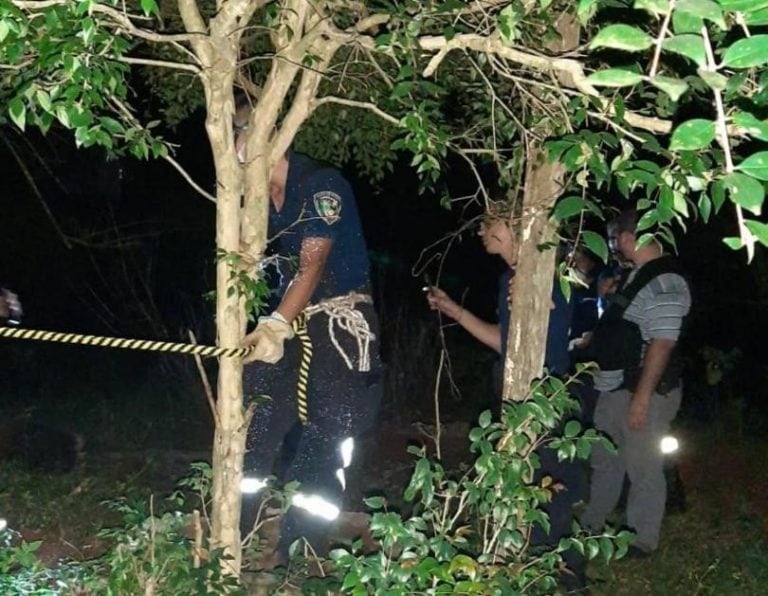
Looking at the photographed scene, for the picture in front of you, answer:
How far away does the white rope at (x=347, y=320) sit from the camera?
4.03m

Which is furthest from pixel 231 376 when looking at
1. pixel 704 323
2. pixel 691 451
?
pixel 704 323

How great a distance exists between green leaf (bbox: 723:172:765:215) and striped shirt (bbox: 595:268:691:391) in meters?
3.13

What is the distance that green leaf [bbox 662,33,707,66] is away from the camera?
1354 mm

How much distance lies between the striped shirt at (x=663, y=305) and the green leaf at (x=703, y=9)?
330 cm

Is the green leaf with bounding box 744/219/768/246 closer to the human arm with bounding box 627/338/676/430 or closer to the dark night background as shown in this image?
the human arm with bounding box 627/338/676/430

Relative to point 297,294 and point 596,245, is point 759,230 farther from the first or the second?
point 297,294

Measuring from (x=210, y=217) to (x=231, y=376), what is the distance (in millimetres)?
8171

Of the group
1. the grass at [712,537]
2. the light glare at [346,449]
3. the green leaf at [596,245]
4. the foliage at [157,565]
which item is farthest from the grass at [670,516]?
the green leaf at [596,245]

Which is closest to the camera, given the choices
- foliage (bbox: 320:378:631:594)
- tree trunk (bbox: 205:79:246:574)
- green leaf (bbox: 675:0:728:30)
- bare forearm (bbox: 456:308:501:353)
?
green leaf (bbox: 675:0:728:30)

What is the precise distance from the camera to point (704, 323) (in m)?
9.40

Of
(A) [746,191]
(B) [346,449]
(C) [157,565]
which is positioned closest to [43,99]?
(C) [157,565]

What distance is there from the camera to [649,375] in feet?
14.9

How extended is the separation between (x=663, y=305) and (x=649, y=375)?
0.31m

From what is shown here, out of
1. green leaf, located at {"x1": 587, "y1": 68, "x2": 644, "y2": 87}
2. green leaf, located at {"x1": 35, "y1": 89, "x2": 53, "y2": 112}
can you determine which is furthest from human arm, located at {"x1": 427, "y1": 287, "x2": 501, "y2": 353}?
green leaf, located at {"x1": 587, "y1": 68, "x2": 644, "y2": 87}
